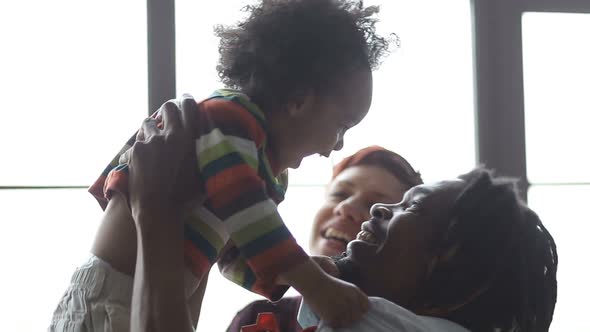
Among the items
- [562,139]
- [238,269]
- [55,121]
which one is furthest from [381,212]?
[562,139]

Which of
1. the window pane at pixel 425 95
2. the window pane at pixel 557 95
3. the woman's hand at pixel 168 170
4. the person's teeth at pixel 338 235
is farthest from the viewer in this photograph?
the window pane at pixel 557 95

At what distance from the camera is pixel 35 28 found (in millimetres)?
2123

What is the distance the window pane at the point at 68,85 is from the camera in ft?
6.92

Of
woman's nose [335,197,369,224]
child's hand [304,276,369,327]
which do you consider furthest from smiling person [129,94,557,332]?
woman's nose [335,197,369,224]

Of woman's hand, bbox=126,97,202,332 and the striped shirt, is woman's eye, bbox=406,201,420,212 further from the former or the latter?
woman's hand, bbox=126,97,202,332

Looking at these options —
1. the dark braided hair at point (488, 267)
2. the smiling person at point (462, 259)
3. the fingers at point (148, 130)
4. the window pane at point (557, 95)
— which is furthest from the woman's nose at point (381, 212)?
the window pane at point (557, 95)

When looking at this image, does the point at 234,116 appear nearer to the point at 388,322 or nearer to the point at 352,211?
the point at 388,322

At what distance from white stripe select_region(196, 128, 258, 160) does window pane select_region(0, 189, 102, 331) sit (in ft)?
3.39

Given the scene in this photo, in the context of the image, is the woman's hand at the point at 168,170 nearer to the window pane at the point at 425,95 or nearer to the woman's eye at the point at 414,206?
the woman's eye at the point at 414,206

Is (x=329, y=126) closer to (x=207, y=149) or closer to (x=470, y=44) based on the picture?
(x=207, y=149)

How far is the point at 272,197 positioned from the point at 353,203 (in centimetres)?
57

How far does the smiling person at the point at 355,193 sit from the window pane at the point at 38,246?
2.33ft

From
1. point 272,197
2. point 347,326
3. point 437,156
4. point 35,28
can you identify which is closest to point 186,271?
point 272,197

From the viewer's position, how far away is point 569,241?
2584mm
